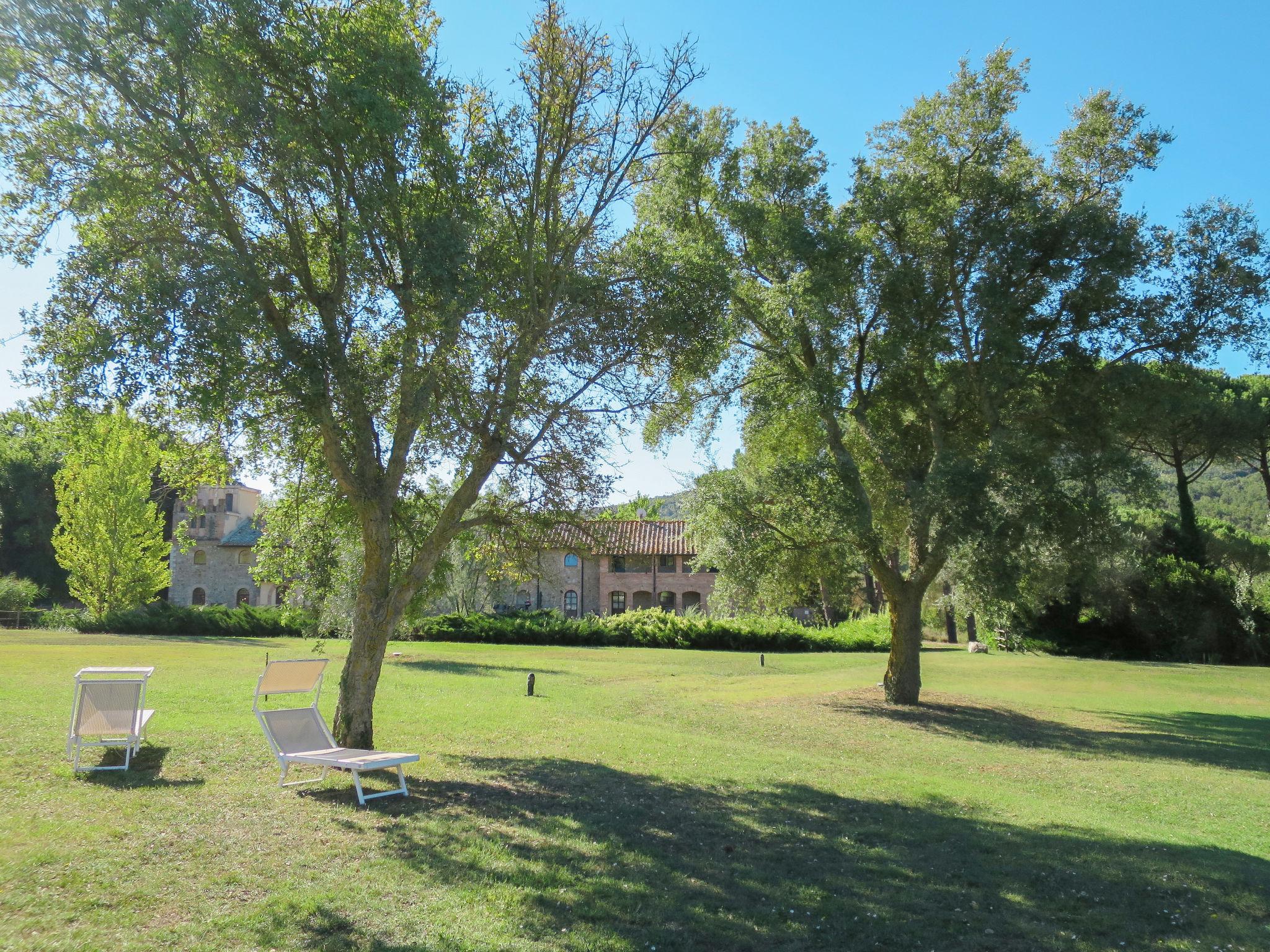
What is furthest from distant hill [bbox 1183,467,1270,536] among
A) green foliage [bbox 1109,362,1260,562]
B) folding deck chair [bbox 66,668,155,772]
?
folding deck chair [bbox 66,668,155,772]

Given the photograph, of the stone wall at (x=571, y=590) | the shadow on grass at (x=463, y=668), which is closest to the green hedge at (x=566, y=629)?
the shadow on grass at (x=463, y=668)

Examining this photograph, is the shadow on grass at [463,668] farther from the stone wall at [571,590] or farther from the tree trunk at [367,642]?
the stone wall at [571,590]

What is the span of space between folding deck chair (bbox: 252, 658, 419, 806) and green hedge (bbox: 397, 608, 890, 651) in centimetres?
2865

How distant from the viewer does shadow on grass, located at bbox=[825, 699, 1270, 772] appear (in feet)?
46.8

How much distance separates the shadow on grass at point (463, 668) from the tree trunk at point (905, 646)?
361 inches

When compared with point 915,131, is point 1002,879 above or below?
below

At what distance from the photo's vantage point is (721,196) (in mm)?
17922

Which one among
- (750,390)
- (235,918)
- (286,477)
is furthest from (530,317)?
(750,390)

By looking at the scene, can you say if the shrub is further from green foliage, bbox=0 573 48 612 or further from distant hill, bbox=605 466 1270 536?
distant hill, bbox=605 466 1270 536

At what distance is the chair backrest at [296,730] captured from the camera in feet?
26.2

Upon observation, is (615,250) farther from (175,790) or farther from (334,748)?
(175,790)

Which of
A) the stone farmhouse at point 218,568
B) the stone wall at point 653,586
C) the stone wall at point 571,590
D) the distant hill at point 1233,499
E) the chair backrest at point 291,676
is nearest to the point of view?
the chair backrest at point 291,676

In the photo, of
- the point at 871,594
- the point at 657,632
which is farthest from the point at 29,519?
the point at 871,594

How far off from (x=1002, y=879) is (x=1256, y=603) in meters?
35.7
